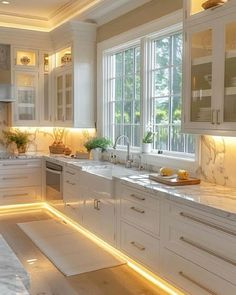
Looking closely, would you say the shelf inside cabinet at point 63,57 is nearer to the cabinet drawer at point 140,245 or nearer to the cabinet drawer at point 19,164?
the cabinet drawer at point 19,164

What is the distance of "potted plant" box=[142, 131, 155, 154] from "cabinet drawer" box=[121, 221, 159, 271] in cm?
106

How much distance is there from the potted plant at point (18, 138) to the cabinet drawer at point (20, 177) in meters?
0.54

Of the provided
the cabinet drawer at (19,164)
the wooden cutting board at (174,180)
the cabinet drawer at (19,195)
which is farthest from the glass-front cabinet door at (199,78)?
the cabinet drawer at (19,195)

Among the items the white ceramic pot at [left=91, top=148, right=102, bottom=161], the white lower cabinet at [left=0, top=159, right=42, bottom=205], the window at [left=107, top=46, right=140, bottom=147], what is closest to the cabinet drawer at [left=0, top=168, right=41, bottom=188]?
the white lower cabinet at [left=0, top=159, right=42, bottom=205]

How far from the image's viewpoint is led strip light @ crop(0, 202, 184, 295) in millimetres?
3174

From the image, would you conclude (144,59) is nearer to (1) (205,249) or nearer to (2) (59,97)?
(2) (59,97)

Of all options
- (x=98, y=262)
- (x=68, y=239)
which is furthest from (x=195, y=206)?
(x=68, y=239)

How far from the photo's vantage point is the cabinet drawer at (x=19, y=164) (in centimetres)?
560

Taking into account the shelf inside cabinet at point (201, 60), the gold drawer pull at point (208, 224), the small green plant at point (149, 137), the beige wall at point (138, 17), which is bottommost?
the gold drawer pull at point (208, 224)

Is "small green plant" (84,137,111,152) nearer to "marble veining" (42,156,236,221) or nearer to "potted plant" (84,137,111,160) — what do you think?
"potted plant" (84,137,111,160)

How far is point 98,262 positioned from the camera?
3.75 meters

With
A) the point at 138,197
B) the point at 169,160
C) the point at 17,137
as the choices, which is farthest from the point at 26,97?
the point at 138,197

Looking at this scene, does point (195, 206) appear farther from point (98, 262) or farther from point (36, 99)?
point (36, 99)

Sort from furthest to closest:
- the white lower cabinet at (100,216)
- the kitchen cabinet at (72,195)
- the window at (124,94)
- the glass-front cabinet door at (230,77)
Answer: the window at (124,94)
the kitchen cabinet at (72,195)
the white lower cabinet at (100,216)
the glass-front cabinet door at (230,77)
